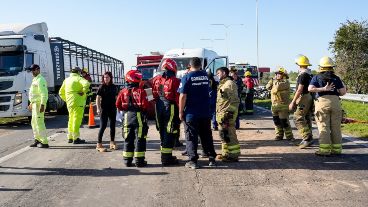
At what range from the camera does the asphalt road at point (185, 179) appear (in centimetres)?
550

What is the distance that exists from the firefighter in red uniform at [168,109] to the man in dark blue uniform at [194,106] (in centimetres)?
34

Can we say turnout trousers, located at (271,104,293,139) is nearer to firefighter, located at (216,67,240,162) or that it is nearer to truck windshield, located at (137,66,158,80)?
firefighter, located at (216,67,240,162)

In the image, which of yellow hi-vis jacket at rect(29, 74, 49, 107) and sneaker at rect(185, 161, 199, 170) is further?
yellow hi-vis jacket at rect(29, 74, 49, 107)

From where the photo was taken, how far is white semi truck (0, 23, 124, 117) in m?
14.8

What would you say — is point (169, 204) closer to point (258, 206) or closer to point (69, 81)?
point (258, 206)

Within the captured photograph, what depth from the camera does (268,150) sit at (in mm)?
9062

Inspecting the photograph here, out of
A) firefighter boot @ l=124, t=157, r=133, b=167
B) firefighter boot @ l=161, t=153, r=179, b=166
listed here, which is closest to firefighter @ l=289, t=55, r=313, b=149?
firefighter boot @ l=161, t=153, r=179, b=166

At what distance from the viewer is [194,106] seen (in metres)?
7.46

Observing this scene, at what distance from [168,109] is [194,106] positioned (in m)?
0.61

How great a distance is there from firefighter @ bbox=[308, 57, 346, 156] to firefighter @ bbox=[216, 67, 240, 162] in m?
1.59

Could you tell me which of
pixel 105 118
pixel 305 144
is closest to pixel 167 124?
pixel 105 118

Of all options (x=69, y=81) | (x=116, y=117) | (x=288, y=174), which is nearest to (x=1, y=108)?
(x=69, y=81)

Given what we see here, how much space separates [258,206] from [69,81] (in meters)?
6.70

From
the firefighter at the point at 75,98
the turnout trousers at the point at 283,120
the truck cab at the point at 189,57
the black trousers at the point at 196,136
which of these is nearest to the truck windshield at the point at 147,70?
the truck cab at the point at 189,57
